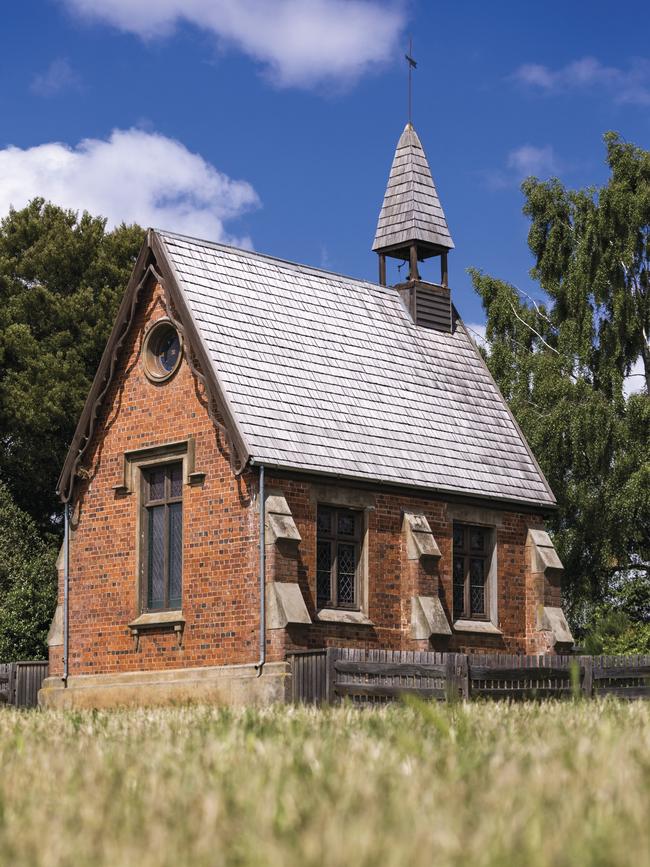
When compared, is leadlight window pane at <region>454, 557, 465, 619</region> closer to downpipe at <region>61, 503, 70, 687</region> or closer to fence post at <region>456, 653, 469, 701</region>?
fence post at <region>456, 653, 469, 701</region>

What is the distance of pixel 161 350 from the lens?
25.6 m

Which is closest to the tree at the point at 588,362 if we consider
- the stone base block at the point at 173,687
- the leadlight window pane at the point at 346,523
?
the leadlight window pane at the point at 346,523

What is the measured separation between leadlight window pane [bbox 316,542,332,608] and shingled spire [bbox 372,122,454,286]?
963 centimetres

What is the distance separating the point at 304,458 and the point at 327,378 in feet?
9.53

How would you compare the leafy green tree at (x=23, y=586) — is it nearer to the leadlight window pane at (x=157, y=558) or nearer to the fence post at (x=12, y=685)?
the fence post at (x=12, y=685)

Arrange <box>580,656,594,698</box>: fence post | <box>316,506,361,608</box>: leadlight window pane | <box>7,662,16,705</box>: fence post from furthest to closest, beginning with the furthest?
<box>7,662,16,705</box>: fence post → <box>316,506,361,608</box>: leadlight window pane → <box>580,656,594,698</box>: fence post

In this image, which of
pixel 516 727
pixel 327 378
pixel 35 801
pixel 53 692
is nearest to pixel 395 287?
pixel 327 378

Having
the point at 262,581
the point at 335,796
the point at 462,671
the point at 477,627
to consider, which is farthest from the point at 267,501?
the point at 335,796

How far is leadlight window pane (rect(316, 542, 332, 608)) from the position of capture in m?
23.6

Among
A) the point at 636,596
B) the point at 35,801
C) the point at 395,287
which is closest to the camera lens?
the point at 35,801

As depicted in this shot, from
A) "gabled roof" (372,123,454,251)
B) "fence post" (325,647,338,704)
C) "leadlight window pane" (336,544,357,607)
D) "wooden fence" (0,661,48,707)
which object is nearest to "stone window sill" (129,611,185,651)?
"leadlight window pane" (336,544,357,607)

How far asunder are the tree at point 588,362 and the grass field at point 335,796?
2557 centimetres

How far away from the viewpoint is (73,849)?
16.1 ft

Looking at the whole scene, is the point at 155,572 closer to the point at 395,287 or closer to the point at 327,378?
the point at 327,378
